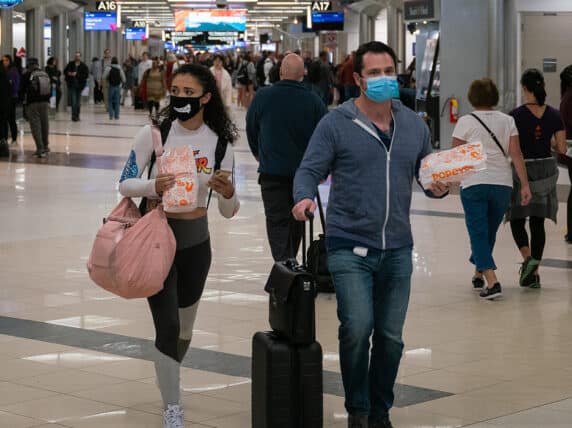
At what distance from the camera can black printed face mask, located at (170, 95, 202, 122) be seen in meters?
5.68

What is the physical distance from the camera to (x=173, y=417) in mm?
5535

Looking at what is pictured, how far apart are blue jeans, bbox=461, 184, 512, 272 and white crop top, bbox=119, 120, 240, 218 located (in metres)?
3.58

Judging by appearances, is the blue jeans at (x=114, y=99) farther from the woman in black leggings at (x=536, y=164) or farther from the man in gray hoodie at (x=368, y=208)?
the man in gray hoodie at (x=368, y=208)

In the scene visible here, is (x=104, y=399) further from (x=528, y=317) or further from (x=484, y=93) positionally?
(x=484, y=93)

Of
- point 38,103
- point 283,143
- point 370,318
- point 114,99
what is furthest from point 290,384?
point 114,99

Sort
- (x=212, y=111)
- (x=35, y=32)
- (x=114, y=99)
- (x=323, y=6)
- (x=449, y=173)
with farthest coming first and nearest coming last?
(x=323, y=6)
(x=35, y=32)
(x=114, y=99)
(x=212, y=111)
(x=449, y=173)

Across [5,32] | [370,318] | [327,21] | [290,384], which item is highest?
[327,21]

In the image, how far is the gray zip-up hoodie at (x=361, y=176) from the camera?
5.29m

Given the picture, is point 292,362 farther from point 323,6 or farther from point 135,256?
point 323,6

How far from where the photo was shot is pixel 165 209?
5430 millimetres

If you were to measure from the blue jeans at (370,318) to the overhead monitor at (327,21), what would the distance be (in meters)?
41.4

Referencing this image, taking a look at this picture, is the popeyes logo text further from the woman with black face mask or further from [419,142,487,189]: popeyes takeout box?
the woman with black face mask

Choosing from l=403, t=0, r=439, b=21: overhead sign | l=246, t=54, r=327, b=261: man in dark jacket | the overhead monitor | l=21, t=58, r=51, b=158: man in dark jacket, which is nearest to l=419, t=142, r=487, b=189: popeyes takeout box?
l=246, t=54, r=327, b=261: man in dark jacket

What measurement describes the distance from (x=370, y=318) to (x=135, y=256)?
1014 millimetres
